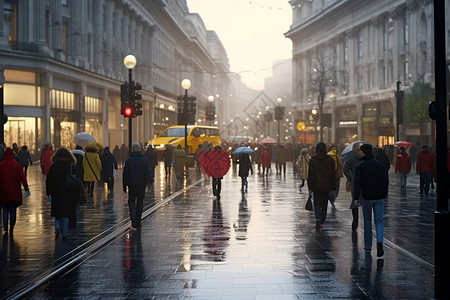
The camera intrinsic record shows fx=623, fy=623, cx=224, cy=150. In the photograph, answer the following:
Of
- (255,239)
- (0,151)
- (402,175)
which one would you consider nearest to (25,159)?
(0,151)

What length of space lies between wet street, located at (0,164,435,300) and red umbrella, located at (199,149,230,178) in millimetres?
2657

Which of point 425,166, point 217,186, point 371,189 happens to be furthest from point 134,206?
point 425,166

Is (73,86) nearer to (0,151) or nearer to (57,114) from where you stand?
(57,114)

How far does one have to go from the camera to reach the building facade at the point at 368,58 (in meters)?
53.8

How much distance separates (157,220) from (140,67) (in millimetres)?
53744

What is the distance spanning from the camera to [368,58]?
2635 inches

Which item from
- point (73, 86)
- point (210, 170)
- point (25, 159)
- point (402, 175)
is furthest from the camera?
point (73, 86)

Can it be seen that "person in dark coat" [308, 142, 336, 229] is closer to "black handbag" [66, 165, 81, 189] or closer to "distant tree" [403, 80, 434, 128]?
"black handbag" [66, 165, 81, 189]

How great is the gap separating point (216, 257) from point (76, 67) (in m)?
36.1

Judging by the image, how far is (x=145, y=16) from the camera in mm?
67312

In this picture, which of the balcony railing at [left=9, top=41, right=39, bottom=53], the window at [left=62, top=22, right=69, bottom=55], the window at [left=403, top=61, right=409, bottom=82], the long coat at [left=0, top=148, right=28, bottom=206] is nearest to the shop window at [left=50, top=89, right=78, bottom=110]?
the window at [left=62, top=22, right=69, bottom=55]

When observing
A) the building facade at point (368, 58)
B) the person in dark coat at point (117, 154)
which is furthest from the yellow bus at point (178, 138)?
the building facade at point (368, 58)

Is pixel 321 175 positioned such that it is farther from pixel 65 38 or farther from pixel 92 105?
pixel 92 105

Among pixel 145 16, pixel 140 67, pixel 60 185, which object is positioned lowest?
pixel 60 185
